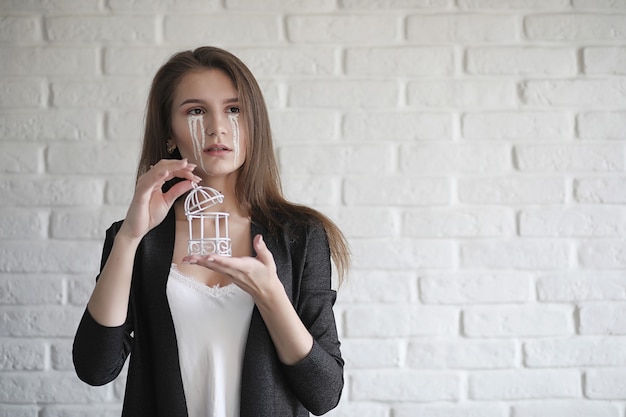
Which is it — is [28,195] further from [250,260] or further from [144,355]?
[250,260]

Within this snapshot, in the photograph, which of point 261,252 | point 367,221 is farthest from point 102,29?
point 261,252

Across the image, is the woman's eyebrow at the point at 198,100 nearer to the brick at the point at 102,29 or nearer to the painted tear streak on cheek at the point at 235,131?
the painted tear streak on cheek at the point at 235,131

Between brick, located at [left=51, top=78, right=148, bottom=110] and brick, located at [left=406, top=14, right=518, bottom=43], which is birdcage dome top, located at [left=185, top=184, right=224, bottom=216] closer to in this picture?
brick, located at [left=51, top=78, right=148, bottom=110]

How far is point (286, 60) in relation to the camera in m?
1.58

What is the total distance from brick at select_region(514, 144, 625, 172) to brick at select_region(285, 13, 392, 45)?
0.43 meters

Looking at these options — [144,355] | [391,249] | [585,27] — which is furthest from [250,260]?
[585,27]

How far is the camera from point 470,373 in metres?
1.57

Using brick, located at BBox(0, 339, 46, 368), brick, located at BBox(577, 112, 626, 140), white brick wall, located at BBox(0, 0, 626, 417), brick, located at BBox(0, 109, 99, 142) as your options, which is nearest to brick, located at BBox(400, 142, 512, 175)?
white brick wall, located at BBox(0, 0, 626, 417)

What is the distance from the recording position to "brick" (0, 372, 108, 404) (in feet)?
5.06

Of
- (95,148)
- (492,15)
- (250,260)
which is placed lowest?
(250,260)

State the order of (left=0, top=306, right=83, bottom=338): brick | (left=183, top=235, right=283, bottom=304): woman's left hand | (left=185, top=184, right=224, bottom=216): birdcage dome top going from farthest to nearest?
(left=0, top=306, right=83, bottom=338): brick, (left=185, top=184, right=224, bottom=216): birdcage dome top, (left=183, top=235, right=283, bottom=304): woman's left hand

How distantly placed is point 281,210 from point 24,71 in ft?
2.71

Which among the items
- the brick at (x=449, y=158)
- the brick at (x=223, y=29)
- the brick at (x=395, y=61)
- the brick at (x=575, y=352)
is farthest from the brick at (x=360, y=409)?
the brick at (x=223, y=29)

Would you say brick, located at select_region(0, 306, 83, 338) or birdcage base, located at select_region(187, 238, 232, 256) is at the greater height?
birdcage base, located at select_region(187, 238, 232, 256)
